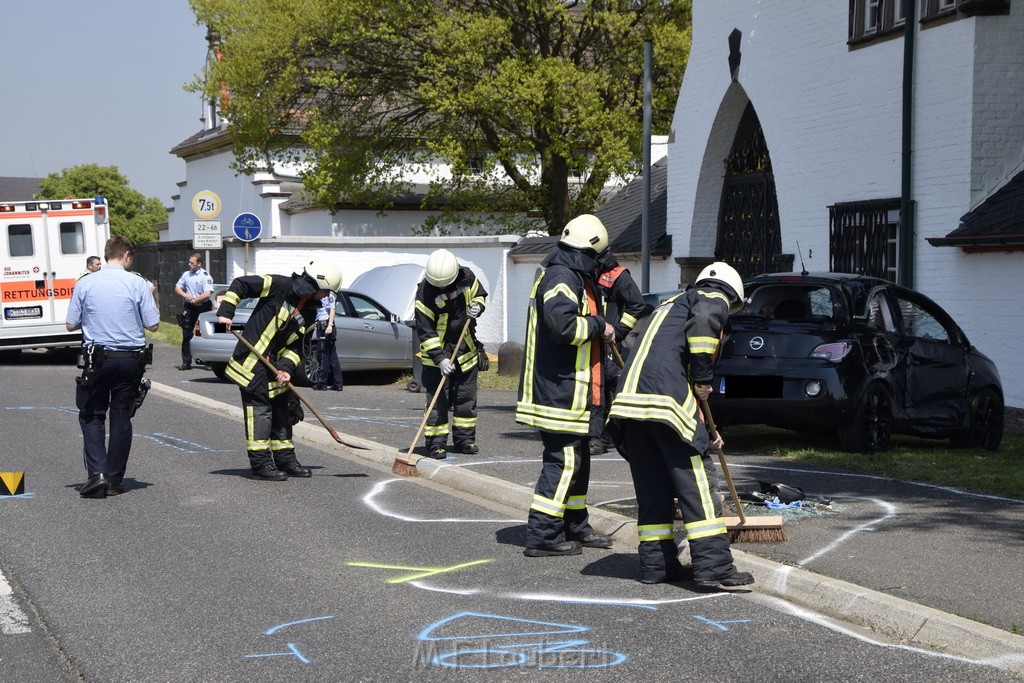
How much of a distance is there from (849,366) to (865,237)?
23.1ft

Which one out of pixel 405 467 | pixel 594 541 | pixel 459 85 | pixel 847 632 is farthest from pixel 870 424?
pixel 459 85

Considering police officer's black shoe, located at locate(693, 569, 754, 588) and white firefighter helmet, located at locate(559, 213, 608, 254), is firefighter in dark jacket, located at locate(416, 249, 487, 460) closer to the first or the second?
white firefighter helmet, located at locate(559, 213, 608, 254)

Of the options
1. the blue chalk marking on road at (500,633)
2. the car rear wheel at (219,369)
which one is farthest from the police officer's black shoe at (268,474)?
the car rear wheel at (219,369)

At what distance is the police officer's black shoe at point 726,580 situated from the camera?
251 inches

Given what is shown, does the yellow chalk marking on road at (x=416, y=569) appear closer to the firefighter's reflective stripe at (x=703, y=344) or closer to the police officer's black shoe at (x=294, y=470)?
the firefighter's reflective stripe at (x=703, y=344)

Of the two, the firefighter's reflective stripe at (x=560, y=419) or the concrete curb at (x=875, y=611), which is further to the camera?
the firefighter's reflective stripe at (x=560, y=419)

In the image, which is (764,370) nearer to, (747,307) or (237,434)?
(747,307)

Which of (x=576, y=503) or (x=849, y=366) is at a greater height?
(x=849, y=366)

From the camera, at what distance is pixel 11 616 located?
19.8ft

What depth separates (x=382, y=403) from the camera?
55.4 feet

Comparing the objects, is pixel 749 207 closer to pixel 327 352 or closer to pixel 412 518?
pixel 327 352

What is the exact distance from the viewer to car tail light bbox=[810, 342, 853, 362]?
1102cm

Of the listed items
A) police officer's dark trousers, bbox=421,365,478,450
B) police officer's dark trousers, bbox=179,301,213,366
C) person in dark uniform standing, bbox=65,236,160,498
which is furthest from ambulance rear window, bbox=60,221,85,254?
person in dark uniform standing, bbox=65,236,160,498

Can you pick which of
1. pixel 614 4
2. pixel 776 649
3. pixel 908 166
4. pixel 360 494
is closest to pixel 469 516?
pixel 360 494
